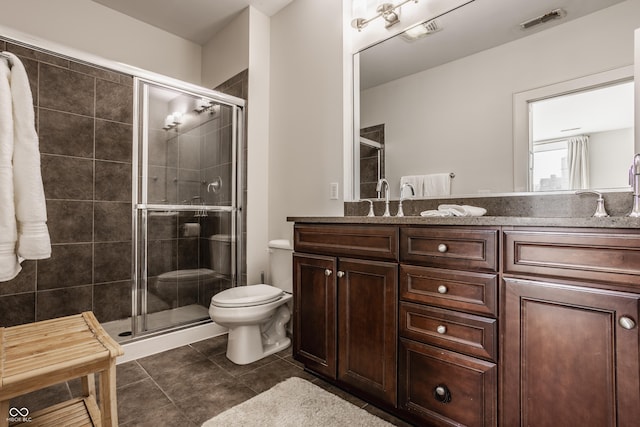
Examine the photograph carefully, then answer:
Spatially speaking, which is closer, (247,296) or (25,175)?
(25,175)

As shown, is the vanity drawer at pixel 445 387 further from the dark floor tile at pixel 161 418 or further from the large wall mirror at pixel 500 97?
the dark floor tile at pixel 161 418

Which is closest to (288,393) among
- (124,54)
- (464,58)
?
(464,58)

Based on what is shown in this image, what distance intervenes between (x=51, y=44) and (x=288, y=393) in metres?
2.37

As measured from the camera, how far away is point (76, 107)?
2.23m

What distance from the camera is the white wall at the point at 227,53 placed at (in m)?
2.64

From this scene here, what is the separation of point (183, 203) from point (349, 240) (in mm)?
1440

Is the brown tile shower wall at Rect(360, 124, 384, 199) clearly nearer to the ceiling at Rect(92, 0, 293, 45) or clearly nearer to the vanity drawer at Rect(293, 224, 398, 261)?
the vanity drawer at Rect(293, 224, 398, 261)

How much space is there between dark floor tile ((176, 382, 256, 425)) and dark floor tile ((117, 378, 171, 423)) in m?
0.11

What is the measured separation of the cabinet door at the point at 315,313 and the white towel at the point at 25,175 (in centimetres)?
112

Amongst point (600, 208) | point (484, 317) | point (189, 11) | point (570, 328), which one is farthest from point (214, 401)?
point (189, 11)

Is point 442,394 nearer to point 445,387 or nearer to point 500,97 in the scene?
point 445,387

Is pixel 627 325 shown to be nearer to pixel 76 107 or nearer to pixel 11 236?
pixel 11 236

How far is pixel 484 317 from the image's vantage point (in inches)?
43.8

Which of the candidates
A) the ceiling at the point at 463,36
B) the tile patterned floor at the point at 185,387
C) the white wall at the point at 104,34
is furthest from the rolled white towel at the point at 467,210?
the white wall at the point at 104,34
